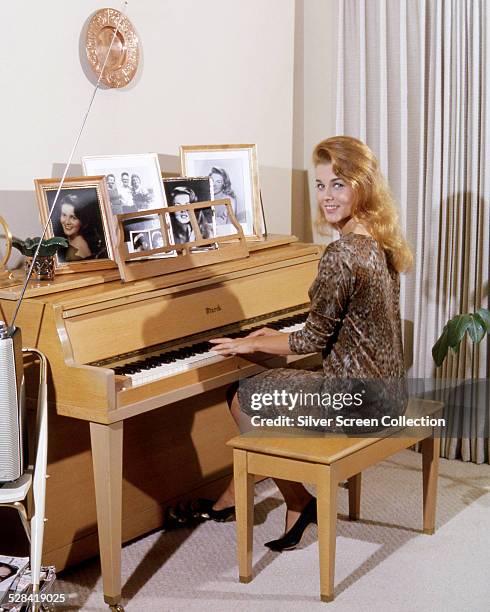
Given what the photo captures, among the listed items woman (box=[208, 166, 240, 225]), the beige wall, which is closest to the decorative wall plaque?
the beige wall

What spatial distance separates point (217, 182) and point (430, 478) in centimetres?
134

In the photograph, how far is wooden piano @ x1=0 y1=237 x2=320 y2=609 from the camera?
104 inches

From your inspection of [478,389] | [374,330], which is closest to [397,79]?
[478,389]

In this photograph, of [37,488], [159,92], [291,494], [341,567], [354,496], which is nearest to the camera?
[37,488]

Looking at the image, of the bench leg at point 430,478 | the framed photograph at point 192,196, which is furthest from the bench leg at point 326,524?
the framed photograph at point 192,196

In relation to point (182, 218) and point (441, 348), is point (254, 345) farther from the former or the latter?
point (441, 348)

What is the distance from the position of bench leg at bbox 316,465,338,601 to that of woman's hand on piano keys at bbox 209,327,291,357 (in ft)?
1.35

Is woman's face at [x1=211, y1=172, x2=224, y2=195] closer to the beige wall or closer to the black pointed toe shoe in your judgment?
the beige wall

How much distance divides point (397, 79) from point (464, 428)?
1.51 m

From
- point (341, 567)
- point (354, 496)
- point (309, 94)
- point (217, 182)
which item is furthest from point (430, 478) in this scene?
point (309, 94)

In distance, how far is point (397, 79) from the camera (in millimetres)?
4012

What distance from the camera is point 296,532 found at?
3133mm

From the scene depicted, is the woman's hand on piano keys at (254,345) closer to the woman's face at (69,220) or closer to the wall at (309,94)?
the woman's face at (69,220)

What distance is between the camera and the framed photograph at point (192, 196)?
3.34 meters
